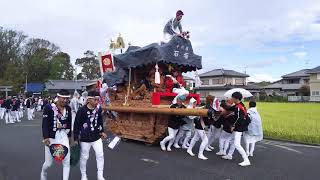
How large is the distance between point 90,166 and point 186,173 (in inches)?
90.2

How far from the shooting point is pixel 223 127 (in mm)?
8773

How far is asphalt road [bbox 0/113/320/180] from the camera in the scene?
271 inches

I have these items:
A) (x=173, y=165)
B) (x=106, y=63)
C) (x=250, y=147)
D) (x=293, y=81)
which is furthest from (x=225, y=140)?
(x=293, y=81)

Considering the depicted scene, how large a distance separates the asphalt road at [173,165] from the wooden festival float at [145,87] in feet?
2.98

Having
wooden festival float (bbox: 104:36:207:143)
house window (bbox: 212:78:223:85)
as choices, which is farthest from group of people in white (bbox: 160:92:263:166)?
house window (bbox: 212:78:223:85)

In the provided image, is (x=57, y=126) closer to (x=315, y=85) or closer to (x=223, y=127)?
(x=223, y=127)

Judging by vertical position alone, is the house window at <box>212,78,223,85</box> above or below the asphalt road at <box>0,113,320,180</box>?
above

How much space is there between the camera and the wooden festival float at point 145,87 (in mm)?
10602

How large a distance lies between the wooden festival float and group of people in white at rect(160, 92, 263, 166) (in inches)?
20.6

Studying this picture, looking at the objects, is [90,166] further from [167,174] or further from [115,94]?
[115,94]

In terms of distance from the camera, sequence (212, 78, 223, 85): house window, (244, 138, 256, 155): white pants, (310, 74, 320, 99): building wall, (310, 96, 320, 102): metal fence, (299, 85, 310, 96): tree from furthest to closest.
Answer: (212, 78, 223, 85): house window → (299, 85, 310, 96): tree → (310, 74, 320, 99): building wall → (310, 96, 320, 102): metal fence → (244, 138, 256, 155): white pants

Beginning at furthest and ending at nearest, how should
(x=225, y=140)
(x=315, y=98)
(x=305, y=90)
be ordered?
(x=305, y=90)
(x=315, y=98)
(x=225, y=140)

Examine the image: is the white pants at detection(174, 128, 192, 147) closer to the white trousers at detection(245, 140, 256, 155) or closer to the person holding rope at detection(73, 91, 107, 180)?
the white trousers at detection(245, 140, 256, 155)

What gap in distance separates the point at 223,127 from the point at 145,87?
154 inches
